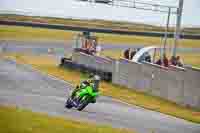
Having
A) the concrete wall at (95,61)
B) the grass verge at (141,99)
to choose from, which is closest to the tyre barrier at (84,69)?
the concrete wall at (95,61)

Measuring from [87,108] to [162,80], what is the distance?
21.2 ft

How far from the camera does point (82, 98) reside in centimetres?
1828

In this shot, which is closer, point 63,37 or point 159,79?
point 159,79

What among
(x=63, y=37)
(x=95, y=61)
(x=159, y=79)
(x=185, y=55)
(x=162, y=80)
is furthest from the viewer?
(x=63, y=37)

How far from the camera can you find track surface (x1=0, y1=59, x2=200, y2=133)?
16.0 meters

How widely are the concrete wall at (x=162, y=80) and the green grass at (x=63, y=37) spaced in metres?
26.4

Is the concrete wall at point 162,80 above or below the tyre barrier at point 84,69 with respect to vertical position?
above

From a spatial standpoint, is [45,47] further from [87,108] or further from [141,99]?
[87,108]

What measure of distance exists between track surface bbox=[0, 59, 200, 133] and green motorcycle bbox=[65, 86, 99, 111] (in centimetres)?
22

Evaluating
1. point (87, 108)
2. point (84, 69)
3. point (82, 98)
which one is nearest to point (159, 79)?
point (87, 108)

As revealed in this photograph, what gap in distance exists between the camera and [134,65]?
27.3 m

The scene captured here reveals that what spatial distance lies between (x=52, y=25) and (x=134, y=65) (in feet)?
116

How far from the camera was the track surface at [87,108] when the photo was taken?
15969 millimetres

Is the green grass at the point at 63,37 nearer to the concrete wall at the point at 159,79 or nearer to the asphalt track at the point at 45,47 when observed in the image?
the asphalt track at the point at 45,47
